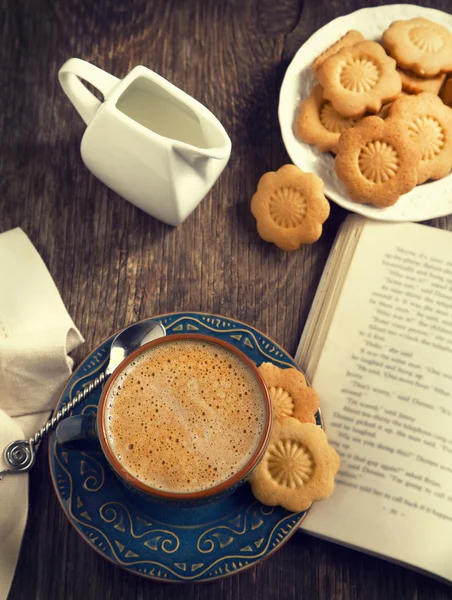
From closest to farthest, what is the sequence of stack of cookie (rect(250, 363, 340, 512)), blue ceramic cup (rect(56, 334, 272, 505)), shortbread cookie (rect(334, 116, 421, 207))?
1. blue ceramic cup (rect(56, 334, 272, 505))
2. stack of cookie (rect(250, 363, 340, 512))
3. shortbread cookie (rect(334, 116, 421, 207))

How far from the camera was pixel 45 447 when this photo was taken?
874mm

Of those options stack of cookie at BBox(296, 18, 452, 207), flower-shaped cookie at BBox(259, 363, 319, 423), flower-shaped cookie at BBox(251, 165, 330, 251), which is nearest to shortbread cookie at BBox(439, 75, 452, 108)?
stack of cookie at BBox(296, 18, 452, 207)

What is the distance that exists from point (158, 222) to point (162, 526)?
17.1 inches

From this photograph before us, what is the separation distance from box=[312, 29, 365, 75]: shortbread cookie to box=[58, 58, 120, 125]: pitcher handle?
12.1 inches

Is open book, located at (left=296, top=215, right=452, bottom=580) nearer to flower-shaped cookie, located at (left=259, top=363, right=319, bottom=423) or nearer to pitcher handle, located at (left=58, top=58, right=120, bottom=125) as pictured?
flower-shaped cookie, located at (left=259, top=363, right=319, bottom=423)

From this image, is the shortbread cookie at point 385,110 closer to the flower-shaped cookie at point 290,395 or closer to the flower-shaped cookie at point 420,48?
the flower-shaped cookie at point 420,48

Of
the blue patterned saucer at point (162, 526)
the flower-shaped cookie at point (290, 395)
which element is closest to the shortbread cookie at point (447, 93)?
the flower-shaped cookie at point (290, 395)

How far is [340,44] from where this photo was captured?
0.96m

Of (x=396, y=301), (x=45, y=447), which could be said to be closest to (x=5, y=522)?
(x=45, y=447)

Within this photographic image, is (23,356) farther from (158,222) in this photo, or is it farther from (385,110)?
(385,110)

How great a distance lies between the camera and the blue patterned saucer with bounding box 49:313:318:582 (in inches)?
30.2

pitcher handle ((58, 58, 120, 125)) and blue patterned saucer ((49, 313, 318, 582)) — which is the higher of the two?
pitcher handle ((58, 58, 120, 125))

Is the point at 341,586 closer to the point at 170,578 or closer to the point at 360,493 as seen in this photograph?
the point at 360,493

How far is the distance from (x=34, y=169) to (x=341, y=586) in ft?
2.45
